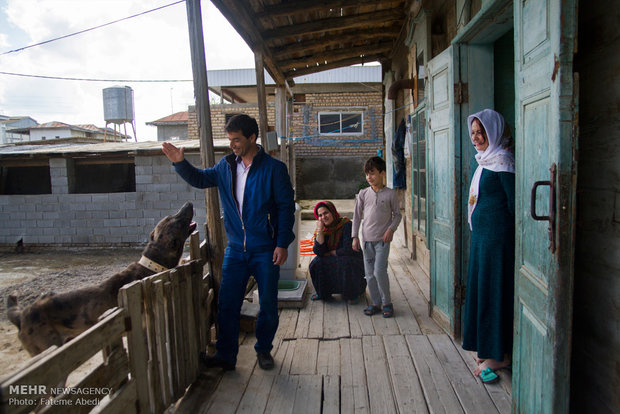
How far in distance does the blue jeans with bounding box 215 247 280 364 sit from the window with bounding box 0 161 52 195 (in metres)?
11.7

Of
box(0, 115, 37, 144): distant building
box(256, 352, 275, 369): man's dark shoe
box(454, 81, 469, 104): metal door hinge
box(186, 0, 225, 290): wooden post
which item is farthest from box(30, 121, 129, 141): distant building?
box(454, 81, 469, 104): metal door hinge

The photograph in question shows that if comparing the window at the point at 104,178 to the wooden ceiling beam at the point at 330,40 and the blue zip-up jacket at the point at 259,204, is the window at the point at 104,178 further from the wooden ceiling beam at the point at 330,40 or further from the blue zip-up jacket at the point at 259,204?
the blue zip-up jacket at the point at 259,204

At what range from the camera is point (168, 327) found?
2.53m

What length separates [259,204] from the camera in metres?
2.93

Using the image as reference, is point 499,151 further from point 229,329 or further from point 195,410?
point 195,410

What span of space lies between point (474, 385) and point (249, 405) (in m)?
1.48

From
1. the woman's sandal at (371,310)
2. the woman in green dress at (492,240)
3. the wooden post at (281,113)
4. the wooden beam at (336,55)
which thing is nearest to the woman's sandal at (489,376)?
the woman in green dress at (492,240)

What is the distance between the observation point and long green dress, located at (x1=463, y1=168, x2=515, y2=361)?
104 inches

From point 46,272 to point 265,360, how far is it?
7.31 m

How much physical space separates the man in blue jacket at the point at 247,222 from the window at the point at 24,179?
Result: 456 inches

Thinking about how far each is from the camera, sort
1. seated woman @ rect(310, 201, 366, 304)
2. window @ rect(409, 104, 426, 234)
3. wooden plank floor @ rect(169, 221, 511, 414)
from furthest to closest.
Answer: window @ rect(409, 104, 426, 234) → seated woman @ rect(310, 201, 366, 304) → wooden plank floor @ rect(169, 221, 511, 414)

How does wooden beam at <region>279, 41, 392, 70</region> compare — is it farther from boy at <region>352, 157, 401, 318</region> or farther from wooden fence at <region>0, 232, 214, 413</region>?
wooden fence at <region>0, 232, 214, 413</region>

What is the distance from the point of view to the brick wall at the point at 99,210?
10.0 meters

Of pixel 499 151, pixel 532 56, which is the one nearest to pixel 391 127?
pixel 499 151
